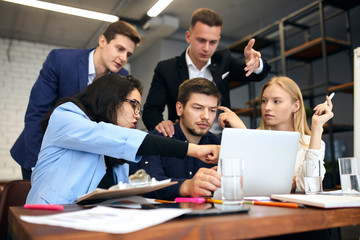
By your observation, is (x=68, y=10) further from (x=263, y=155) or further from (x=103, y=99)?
(x=263, y=155)

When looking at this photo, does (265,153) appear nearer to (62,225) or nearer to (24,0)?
(62,225)

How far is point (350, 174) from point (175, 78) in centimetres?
139

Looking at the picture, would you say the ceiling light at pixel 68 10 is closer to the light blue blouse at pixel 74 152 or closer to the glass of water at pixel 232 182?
the light blue blouse at pixel 74 152

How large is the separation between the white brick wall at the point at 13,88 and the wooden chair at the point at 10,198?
397 centimetres

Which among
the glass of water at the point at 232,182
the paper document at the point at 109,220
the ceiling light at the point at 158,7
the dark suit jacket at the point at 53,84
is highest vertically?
the ceiling light at the point at 158,7

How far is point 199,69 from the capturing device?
232cm

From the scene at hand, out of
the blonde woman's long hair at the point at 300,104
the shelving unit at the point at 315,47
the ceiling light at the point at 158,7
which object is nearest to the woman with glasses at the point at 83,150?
the blonde woman's long hair at the point at 300,104

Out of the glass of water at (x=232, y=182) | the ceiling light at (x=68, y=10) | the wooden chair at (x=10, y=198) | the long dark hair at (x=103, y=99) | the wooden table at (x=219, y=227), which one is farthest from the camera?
the ceiling light at (x=68, y=10)

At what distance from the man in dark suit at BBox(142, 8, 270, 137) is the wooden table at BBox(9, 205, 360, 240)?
154 centimetres

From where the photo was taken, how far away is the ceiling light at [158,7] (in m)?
4.18

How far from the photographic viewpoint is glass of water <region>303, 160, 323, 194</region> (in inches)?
46.0

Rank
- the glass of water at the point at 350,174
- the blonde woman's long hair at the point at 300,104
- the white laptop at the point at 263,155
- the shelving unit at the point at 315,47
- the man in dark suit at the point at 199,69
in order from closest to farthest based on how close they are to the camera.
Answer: the white laptop at the point at 263,155
the glass of water at the point at 350,174
the blonde woman's long hair at the point at 300,104
the man in dark suit at the point at 199,69
the shelving unit at the point at 315,47

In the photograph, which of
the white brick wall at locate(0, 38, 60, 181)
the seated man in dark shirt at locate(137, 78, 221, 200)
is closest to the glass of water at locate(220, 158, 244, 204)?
the seated man in dark shirt at locate(137, 78, 221, 200)

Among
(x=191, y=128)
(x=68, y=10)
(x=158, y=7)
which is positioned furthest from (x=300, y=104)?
A: (x=68, y=10)
